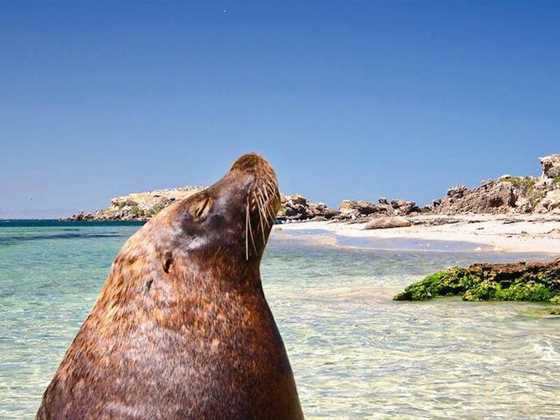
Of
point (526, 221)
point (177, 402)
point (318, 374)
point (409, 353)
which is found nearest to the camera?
point (177, 402)

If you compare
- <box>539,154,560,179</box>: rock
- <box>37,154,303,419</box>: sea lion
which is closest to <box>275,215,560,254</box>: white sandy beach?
<box>539,154,560,179</box>: rock

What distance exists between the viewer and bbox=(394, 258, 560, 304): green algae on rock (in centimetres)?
1090

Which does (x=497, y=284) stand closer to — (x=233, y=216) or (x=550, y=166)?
(x=233, y=216)

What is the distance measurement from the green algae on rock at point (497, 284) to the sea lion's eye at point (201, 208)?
8277 millimetres

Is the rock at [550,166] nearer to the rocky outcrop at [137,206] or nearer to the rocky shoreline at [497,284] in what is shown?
the rocky shoreline at [497,284]

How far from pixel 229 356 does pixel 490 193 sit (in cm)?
4445

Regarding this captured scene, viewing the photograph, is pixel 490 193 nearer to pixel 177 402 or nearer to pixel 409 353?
pixel 409 353

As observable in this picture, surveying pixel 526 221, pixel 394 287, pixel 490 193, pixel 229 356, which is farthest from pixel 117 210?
pixel 229 356

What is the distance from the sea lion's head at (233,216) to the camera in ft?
10.9

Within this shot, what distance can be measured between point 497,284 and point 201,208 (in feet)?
28.5

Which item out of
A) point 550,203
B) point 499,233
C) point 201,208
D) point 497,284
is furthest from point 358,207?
point 201,208

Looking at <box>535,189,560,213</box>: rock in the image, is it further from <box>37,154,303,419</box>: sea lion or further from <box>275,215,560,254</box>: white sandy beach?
<box>37,154,303,419</box>: sea lion

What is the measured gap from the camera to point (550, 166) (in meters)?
42.0

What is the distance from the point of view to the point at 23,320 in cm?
1080
